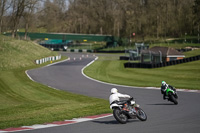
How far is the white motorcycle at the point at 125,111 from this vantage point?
14938 mm

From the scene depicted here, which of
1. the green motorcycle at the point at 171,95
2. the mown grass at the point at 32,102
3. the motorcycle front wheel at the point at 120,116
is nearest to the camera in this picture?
the motorcycle front wheel at the point at 120,116

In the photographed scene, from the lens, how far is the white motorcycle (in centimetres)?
1494

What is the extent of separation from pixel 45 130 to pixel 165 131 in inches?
179

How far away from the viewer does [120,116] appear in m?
15.0

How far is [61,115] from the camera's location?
17391mm

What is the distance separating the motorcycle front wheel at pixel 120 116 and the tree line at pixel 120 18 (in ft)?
238

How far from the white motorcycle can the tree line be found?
72.3 metres

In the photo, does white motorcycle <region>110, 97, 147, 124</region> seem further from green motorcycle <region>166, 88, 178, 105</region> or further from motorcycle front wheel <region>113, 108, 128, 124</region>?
green motorcycle <region>166, 88, 178, 105</region>

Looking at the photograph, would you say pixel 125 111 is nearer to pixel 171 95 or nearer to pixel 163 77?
pixel 171 95

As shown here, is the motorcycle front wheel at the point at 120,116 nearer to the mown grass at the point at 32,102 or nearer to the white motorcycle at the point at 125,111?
the white motorcycle at the point at 125,111

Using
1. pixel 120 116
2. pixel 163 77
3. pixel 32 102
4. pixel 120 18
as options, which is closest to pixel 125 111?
pixel 120 116

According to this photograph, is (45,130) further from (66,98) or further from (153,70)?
(153,70)

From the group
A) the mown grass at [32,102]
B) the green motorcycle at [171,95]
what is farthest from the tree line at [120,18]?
the green motorcycle at [171,95]

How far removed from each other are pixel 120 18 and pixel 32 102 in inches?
5142
